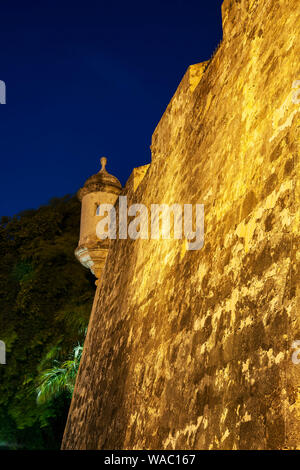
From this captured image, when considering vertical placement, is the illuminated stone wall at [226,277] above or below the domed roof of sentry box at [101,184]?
below

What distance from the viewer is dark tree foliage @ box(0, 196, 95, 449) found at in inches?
484

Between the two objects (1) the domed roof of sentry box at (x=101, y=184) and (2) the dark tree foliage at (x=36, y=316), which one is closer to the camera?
(1) the domed roof of sentry box at (x=101, y=184)

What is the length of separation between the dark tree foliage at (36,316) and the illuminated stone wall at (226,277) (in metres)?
6.48

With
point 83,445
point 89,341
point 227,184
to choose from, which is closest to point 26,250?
point 89,341

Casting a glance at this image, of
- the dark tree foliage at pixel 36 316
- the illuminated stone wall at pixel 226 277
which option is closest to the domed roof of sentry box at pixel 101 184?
the illuminated stone wall at pixel 226 277

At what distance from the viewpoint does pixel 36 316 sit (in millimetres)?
13117

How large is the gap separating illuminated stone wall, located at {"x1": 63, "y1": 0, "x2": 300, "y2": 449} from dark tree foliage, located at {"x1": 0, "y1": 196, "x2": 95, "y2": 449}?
6.48m

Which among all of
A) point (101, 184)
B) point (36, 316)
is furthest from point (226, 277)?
point (36, 316)

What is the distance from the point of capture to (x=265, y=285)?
2869 mm

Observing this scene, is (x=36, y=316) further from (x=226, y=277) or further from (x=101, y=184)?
(x=226, y=277)

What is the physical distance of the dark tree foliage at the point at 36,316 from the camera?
12.3 meters

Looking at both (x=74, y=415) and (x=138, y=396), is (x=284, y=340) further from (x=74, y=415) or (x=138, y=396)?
(x=74, y=415)

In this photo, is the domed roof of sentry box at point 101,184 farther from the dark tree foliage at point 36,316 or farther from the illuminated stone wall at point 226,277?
the dark tree foliage at point 36,316

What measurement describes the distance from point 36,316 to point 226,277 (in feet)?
34.0
